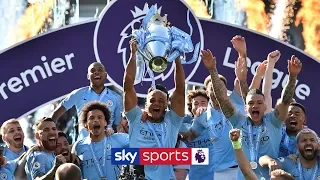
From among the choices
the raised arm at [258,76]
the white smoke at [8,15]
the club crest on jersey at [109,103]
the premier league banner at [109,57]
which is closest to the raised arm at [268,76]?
the raised arm at [258,76]

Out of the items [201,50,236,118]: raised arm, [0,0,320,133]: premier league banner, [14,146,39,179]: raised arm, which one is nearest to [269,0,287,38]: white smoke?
[0,0,320,133]: premier league banner

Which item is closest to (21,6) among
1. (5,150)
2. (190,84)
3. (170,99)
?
(190,84)

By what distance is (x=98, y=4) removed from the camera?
14914 mm

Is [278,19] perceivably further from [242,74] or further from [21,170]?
[21,170]

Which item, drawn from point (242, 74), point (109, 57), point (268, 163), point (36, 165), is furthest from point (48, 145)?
point (109, 57)

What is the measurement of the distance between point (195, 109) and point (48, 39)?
245cm

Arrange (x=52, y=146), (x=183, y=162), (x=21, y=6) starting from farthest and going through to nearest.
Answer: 1. (x=21, y=6)
2. (x=52, y=146)
3. (x=183, y=162)

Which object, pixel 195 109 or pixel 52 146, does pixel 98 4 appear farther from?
pixel 52 146

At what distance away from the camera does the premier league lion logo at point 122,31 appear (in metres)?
13.1

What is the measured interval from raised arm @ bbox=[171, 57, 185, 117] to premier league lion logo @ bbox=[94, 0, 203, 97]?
9.06 ft

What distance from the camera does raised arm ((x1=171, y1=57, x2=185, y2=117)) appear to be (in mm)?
10289

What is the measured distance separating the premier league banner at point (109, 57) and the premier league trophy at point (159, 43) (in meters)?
2.82

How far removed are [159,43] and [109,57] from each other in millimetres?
3241

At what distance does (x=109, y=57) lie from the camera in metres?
13.1
